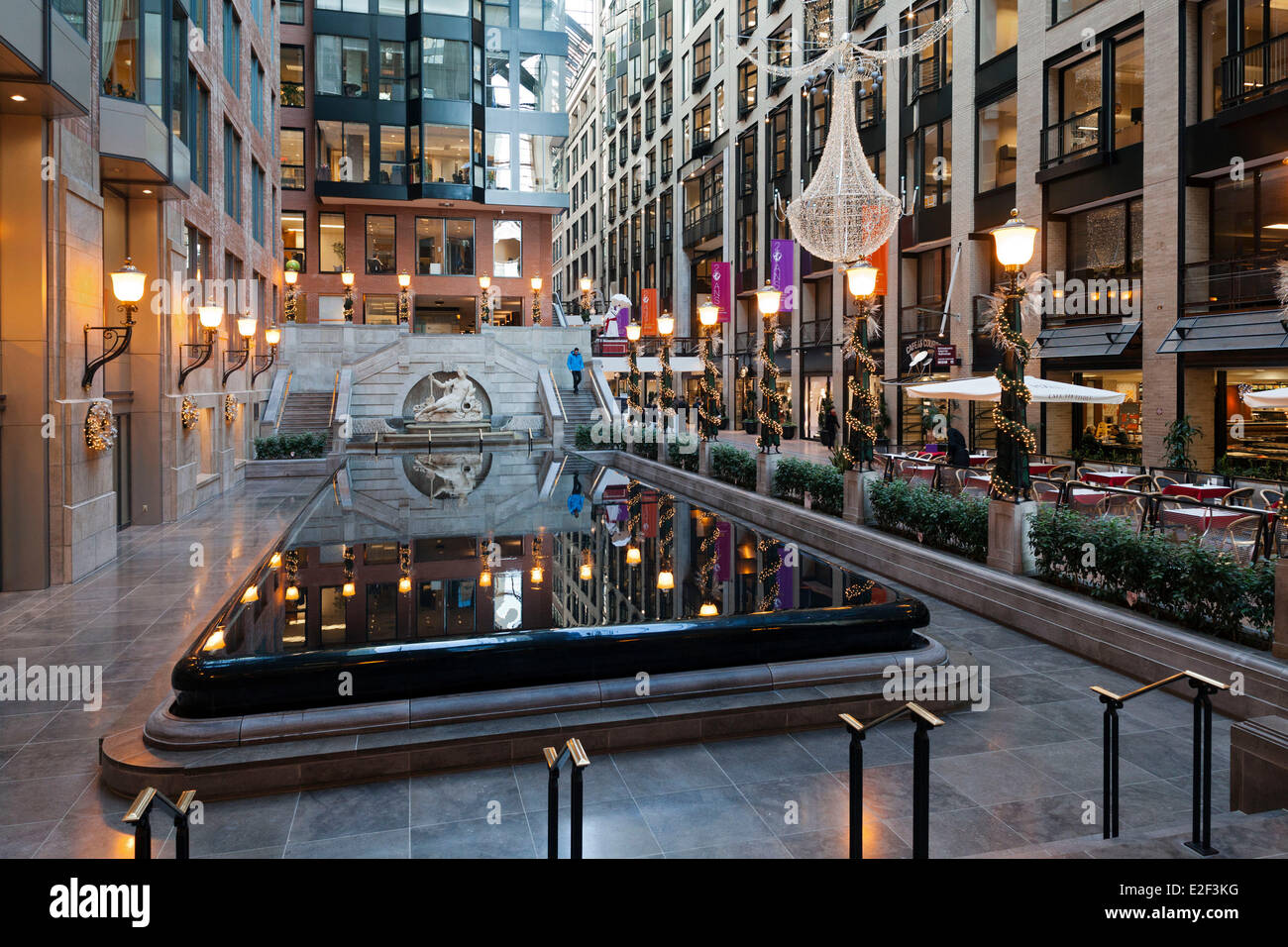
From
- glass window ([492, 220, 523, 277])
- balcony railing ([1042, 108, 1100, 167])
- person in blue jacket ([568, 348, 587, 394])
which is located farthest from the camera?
glass window ([492, 220, 523, 277])

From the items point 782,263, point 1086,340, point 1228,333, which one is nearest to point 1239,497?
point 1228,333

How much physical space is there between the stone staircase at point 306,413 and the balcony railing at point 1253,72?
27.8 meters

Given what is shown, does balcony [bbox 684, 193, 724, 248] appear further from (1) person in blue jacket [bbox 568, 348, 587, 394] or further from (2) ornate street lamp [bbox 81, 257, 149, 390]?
(2) ornate street lamp [bbox 81, 257, 149, 390]

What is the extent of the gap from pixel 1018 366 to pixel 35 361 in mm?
13364

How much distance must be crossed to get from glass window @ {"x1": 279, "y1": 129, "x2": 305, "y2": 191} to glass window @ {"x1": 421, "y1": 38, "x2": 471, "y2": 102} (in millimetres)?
6916

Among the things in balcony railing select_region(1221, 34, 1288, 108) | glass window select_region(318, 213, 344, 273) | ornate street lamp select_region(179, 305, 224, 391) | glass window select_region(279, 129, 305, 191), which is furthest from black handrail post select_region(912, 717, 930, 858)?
glass window select_region(279, 129, 305, 191)

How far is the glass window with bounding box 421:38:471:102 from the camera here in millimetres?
46594

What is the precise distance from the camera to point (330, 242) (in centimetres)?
4809

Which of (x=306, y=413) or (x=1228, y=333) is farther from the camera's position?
(x=306, y=413)

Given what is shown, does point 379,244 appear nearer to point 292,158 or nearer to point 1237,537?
point 292,158

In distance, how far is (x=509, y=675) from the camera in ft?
26.2

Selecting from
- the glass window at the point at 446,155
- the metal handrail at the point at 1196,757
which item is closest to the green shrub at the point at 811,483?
the metal handrail at the point at 1196,757

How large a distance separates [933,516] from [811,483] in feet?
14.3
